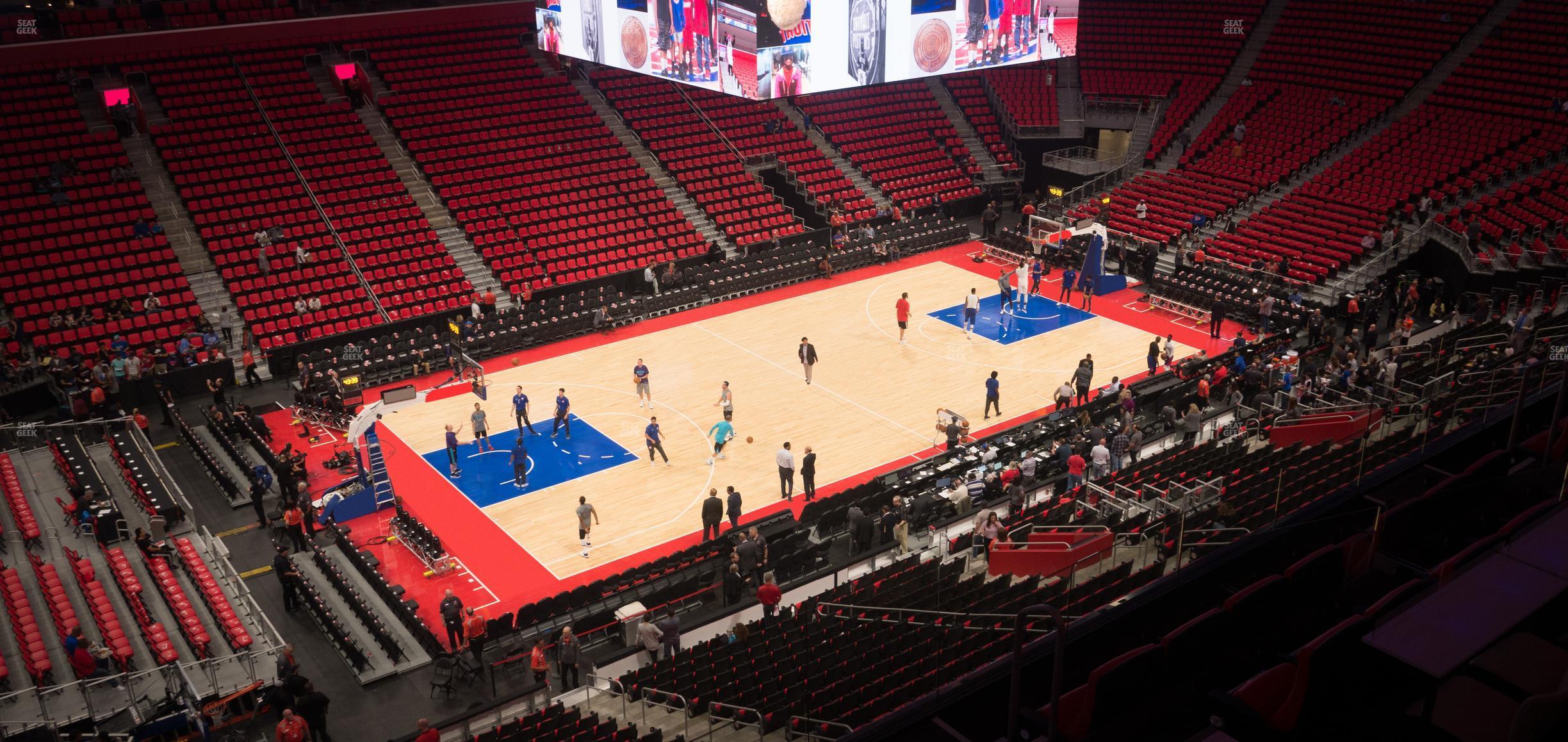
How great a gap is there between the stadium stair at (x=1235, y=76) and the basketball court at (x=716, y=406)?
927 centimetres

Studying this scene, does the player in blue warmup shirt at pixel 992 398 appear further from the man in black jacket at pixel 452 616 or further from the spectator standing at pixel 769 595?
the man in black jacket at pixel 452 616

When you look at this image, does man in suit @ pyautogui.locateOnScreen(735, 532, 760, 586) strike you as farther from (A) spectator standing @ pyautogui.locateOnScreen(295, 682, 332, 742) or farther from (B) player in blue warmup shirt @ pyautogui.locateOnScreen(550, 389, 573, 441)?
(B) player in blue warmup shirt @ pyautogui.locateOnScreen(550, 389, 573, 441)

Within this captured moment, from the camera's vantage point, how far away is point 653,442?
73.3ft

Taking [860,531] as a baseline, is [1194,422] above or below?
above

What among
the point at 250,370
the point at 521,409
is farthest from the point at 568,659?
the point at 250,370

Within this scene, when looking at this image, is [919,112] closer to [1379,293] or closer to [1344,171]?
[1344,171]

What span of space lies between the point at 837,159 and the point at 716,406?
17.9 meters

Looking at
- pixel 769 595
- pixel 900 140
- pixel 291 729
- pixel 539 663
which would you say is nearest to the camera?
pixel 291 729

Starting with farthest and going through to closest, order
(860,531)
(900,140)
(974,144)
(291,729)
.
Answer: (974,144) < (900,140) < (860,531) < (291,729)

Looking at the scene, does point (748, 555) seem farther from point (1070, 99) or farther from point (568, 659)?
point (1070, 99)

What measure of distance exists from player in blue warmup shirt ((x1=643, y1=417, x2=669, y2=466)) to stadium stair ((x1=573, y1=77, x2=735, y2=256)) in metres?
13.4

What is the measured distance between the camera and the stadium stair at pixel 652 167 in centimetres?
3594

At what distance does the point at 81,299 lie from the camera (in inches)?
1078

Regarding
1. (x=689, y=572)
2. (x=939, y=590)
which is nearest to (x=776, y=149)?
(x=689, y=572)
